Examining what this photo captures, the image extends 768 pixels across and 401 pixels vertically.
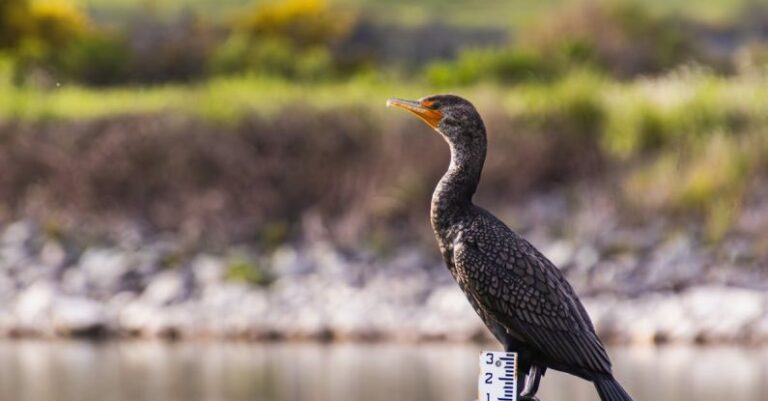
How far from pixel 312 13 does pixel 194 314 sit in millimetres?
20304

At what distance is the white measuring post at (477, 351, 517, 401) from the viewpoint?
8016 millimetres

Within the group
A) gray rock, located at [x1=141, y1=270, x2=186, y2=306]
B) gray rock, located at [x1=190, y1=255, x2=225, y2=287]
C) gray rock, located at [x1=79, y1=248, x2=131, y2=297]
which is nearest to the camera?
gray rock, located at [x1=141, y1=270, x2=186, y2=306]

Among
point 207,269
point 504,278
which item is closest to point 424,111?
point 504,278

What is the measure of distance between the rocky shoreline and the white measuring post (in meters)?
12.1

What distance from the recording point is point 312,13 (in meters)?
41.5

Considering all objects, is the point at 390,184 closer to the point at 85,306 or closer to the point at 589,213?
the point at 589,213

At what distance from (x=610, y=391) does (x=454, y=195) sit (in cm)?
115

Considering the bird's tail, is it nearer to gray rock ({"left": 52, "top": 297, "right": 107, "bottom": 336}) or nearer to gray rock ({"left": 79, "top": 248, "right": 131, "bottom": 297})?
gray rock ({"left": 52, "top": 297, "right": 107, "bottom": 336})

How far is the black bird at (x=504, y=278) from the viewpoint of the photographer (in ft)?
27.9

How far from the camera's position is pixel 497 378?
809cm

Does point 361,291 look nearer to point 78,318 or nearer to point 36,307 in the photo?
point 78,318

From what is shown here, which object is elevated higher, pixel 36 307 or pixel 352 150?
pixel 352 150

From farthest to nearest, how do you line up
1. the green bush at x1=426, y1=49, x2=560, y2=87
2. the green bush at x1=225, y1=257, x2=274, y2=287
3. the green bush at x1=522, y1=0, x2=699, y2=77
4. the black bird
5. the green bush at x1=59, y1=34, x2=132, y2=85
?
the green bush at x1=522, y1=0, x2=699, y2=77 → the green bush at x1=59, y1=34, x2=132, y2=85 → the green bush at x1=426, y1=49, x2=560, y2=87 → the green bush at x1=225, y1=257, x2=274, y2=287 → the black bird

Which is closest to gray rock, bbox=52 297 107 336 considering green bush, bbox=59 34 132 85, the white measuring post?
green bush, bbox=59 34 132 85
